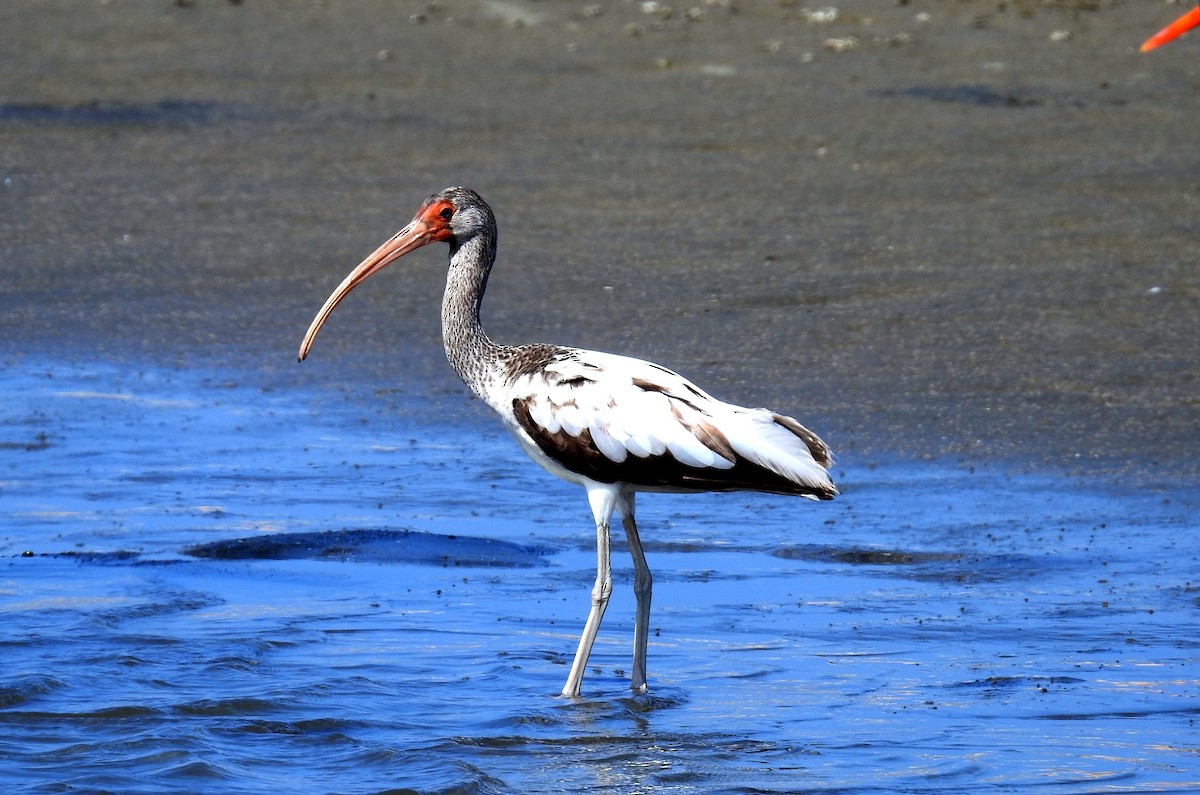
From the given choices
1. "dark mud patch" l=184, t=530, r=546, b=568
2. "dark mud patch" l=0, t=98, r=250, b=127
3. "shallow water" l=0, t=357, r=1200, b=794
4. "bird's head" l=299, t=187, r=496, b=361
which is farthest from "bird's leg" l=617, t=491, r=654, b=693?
"dark mud patch" l=0, t=98, r=250, b=127

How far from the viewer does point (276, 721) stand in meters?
6.26

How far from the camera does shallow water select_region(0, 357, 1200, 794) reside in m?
5.90

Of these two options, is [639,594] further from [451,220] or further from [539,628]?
[451,220]

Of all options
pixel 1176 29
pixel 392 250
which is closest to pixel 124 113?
pixel 1176 29

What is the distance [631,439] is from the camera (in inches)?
256

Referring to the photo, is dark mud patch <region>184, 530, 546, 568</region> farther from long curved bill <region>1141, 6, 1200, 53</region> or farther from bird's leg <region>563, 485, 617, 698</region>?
long curved bill <region>1141, 6, 1200, 53</region>

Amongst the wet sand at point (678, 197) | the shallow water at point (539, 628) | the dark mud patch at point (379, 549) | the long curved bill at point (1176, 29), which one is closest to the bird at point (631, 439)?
the shallow water at point (539, 628)

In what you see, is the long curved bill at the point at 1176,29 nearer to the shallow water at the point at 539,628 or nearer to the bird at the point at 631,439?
the shallow water at the point at 539,628

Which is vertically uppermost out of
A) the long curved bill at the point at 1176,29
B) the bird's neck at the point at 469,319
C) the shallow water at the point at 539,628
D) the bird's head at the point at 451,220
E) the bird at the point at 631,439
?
the long curved bill at the point at 1176,29

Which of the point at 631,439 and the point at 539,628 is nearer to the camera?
the point at 631,439

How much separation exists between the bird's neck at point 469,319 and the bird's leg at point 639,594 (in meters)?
0.63

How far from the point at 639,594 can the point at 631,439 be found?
23.1 inches

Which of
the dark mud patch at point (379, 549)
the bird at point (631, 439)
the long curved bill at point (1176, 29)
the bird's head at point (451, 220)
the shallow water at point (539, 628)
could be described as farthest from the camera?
the long curved bill at point (1176, 29)

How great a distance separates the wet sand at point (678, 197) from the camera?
10.4 m
